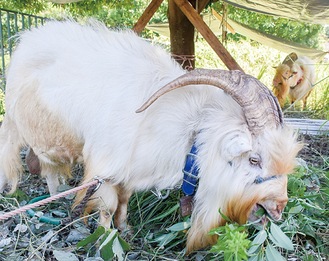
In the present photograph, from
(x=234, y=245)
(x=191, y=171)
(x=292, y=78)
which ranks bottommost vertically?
(x=292, y=78)

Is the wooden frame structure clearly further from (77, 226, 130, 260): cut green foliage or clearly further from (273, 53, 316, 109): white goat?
(273, 53, 316, 109): white goat

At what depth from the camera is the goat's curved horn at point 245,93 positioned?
6.53ft

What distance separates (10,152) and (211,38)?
8.32 ft

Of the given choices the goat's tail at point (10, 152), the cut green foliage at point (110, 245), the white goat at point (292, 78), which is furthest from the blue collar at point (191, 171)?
the white goat at point (292, 78)

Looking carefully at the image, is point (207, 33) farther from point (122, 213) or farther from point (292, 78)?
point (292, 78)

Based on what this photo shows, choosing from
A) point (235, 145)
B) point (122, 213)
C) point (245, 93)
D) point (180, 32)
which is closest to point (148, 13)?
point (180, 32)

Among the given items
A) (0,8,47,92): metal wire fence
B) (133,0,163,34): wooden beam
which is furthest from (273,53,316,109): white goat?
(0,8,47,92): metal wire fence

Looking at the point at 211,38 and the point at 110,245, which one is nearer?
the point at 110,245

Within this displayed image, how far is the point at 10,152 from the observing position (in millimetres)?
3049

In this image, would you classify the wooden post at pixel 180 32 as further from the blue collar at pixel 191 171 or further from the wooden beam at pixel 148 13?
the blue collar at pixel 191 171

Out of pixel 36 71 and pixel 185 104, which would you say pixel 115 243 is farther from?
pixel 36 71

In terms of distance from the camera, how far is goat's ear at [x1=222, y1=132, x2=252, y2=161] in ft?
6.46

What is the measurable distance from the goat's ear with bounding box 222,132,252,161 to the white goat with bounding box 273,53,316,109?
606cm

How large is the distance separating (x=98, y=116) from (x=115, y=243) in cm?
67
